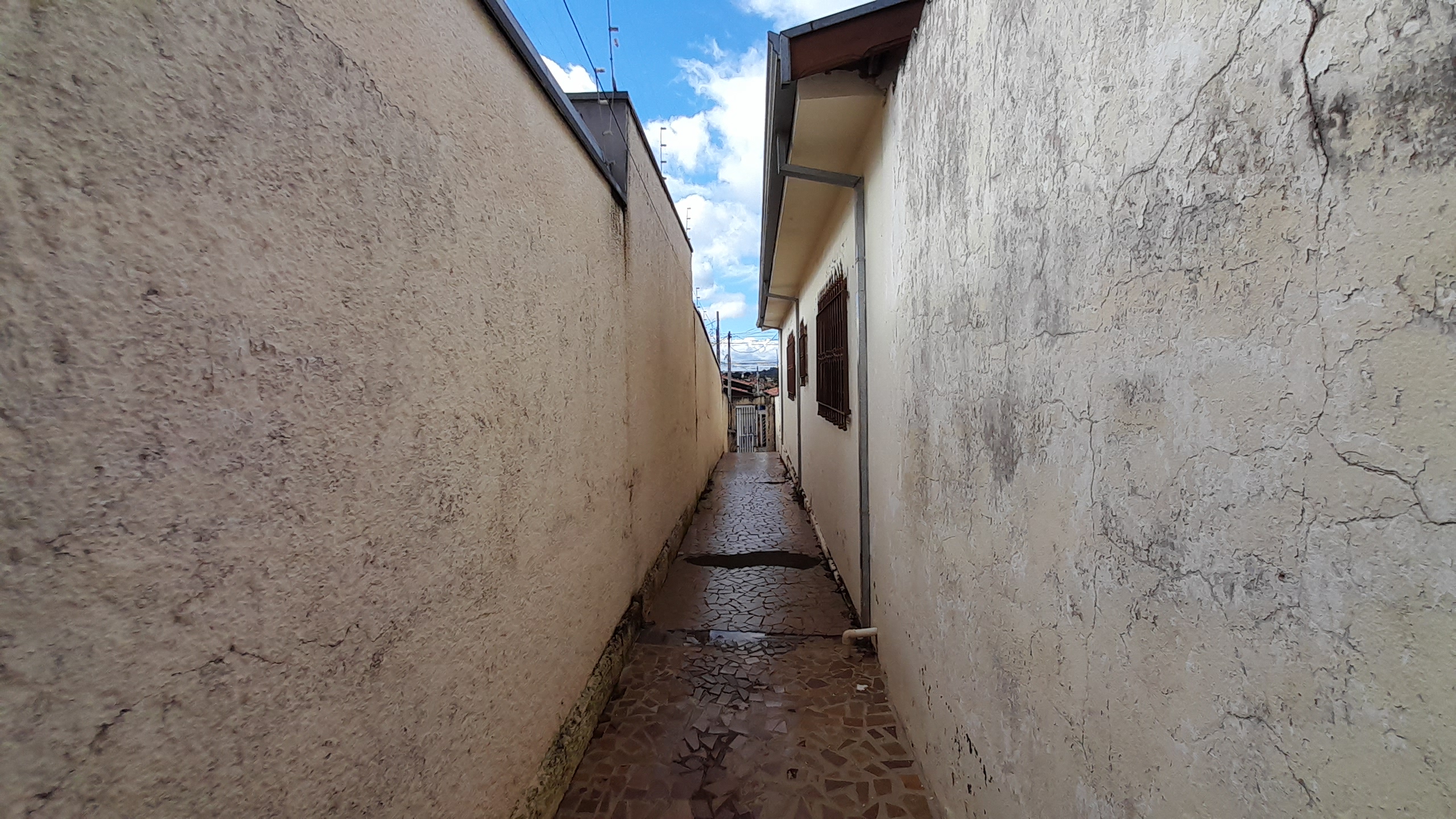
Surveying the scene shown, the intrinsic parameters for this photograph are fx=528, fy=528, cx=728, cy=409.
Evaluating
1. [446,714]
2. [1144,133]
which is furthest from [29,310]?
[1144,133]

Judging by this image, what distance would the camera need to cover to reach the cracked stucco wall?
58 cm

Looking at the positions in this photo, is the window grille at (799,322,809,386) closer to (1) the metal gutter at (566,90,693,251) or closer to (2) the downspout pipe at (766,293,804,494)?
(2) the downspout pipe at (766,293,804,494)

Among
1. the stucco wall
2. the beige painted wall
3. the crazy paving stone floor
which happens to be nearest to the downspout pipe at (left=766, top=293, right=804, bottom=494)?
the stucco wall

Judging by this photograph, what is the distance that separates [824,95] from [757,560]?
4.29 metres

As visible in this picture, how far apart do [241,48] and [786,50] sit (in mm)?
2431

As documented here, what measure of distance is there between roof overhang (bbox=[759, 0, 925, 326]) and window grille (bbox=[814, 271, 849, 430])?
0.82m

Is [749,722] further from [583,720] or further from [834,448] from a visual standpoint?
[834,448]

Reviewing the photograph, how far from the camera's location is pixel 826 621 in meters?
4.09

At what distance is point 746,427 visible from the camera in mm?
23531

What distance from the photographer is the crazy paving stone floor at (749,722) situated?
2340 millimetres

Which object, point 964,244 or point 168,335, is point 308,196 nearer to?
point 168,335

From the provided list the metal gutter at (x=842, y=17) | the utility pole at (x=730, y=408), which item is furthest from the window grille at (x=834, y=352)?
the utility pole at (x=730, y=408)

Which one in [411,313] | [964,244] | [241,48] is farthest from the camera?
[964,244]

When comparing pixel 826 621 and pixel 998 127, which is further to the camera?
pixel 826 621
